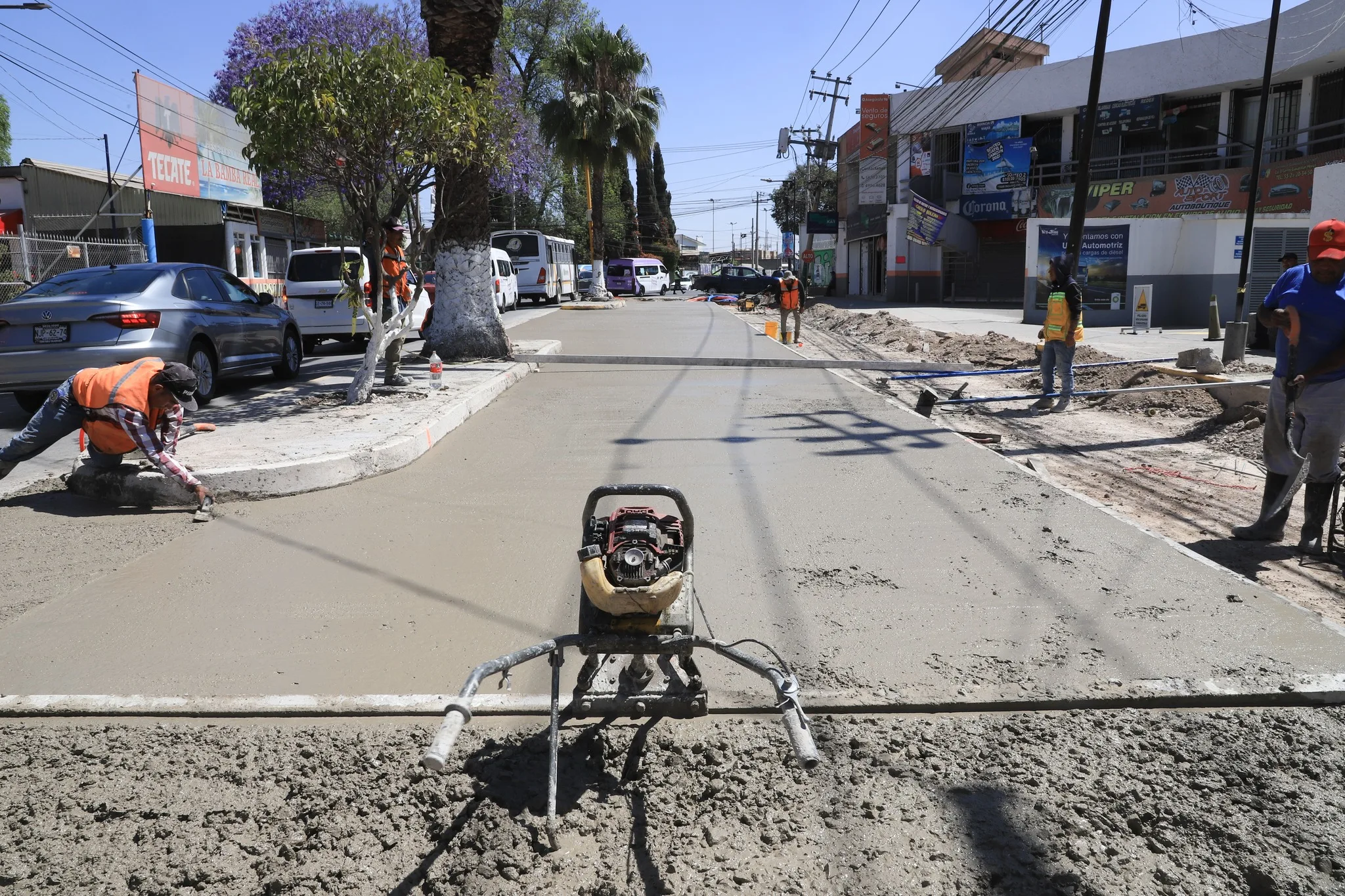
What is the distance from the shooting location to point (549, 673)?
423 centimetres

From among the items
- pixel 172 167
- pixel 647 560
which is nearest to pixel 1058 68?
pixel 172 167

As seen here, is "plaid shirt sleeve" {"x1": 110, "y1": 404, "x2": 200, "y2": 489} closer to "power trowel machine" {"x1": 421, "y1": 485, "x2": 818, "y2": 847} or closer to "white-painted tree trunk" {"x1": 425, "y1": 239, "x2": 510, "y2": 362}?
"power trowel machine" {"x1": 421, "y1": 485, "x2": 818, "y2": 847}

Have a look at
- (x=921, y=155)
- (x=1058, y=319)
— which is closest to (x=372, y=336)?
(x=1058, y=319)

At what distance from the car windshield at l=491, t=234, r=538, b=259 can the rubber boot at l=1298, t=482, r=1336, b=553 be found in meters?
35.0

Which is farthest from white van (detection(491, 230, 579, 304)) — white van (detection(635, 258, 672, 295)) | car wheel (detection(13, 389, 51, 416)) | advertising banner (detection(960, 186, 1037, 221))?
car wheel (detection(13, 389, 51, 416))

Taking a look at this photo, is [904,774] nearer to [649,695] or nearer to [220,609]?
[649,695]

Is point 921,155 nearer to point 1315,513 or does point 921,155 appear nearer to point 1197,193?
point 1197,193

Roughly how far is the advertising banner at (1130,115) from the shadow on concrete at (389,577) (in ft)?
112

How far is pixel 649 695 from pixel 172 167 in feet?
90.4

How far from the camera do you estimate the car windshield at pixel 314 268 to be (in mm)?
17312

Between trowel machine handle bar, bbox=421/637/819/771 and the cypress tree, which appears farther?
the cypress tree

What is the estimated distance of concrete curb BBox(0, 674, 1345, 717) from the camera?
3809mm

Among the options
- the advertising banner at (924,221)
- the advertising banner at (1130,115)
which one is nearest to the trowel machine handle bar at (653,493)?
the advertising banner at (1130,115)

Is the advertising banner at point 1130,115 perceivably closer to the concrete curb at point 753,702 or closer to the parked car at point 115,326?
the parked car at point 115,326
